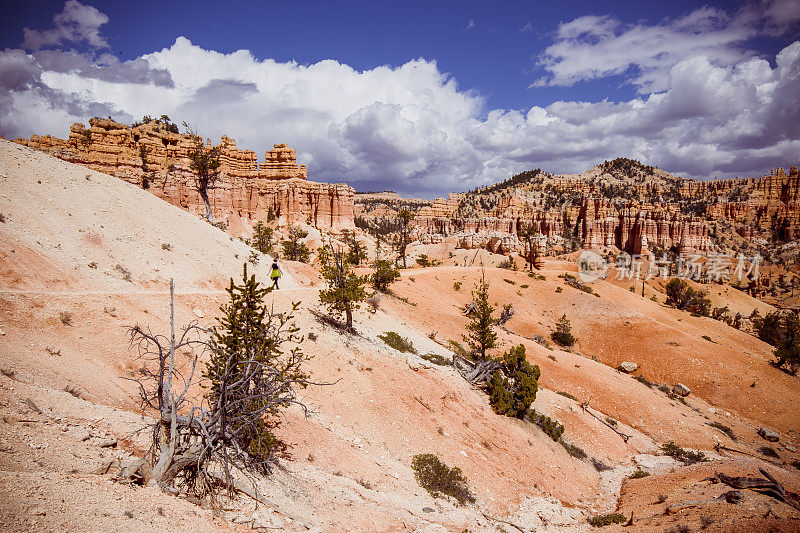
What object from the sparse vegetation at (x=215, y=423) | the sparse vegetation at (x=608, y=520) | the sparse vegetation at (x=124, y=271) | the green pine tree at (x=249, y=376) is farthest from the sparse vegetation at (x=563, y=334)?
the sparse vegetation at (x=124, y=271)

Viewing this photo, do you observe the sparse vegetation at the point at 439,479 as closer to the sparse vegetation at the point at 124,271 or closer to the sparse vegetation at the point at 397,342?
the sparse vegetation at the point at 397,342

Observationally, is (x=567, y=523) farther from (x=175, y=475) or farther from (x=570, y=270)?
(x=570, y=270)

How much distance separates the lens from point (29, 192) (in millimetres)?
18547

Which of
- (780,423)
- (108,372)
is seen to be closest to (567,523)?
(108,372)

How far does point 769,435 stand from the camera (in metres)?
21.6

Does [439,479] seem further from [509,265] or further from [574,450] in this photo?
[509,265]

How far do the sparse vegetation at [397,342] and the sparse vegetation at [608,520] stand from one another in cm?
1071

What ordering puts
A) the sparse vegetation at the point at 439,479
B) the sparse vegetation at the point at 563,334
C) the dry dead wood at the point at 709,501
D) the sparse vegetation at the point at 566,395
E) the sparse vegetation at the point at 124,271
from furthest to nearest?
the sparse vegetation at the point at 563,334
the sparse vegetation at the point at 566,395
the sparse vegetation at the point at 124,271
the sparse vegetation at the point at 439,479
the dry dead wood at the point at 709,501

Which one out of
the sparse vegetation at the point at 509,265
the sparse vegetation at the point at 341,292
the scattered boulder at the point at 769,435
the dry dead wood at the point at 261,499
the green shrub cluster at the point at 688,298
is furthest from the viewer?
the sparse vegetation at the point at 509,265

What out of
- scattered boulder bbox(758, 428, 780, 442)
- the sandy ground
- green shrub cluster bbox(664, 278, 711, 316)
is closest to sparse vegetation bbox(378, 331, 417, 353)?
the sandy ground

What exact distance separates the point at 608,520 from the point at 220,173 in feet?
197

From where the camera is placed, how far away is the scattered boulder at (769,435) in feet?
70.4

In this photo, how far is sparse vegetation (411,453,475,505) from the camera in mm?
11297

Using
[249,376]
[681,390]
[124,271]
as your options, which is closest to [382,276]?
[124,271]
